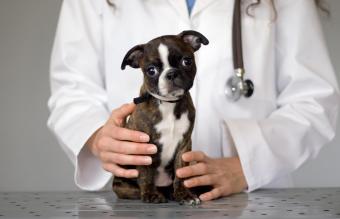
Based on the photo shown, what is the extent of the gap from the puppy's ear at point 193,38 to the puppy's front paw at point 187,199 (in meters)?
0.18

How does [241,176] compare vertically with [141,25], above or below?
below

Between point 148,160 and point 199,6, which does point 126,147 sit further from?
point 199,6

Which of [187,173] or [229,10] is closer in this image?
[187,173]

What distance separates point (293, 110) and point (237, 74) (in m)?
0.12

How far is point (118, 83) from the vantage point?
99 centimetres

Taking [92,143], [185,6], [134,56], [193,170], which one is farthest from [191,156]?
[185,6]

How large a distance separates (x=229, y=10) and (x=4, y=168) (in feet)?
2.85

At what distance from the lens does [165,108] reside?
644mm

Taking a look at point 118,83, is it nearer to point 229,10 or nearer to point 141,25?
point 141,25

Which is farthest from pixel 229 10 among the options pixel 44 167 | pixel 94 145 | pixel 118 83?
pixel 44 167

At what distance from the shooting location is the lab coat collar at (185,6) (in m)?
0.95

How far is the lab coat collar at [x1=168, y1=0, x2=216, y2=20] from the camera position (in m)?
0.95

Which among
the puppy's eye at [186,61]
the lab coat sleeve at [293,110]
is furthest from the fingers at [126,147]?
the lab coat sleeve at [293,110]

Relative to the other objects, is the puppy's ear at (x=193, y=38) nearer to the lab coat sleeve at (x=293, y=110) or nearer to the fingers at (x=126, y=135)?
the fingers at (x=126, y=135)
